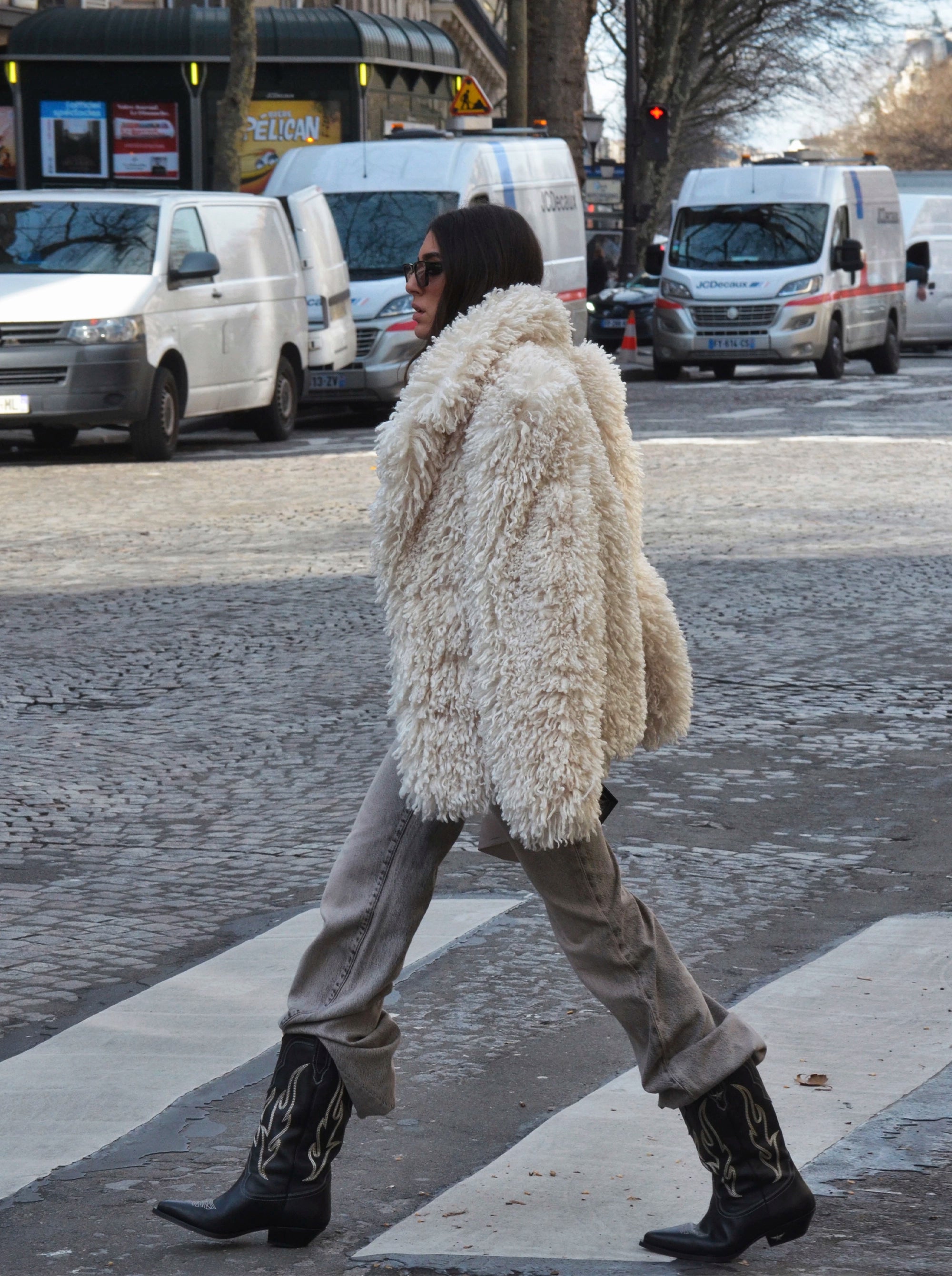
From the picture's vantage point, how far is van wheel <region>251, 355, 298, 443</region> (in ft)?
60.6

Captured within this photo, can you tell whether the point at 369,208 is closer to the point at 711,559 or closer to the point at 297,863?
the point at 711,559

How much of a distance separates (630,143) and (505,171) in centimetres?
1481

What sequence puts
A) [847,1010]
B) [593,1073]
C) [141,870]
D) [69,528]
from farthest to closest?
[69,528] < [141,870] < [847,1010] < [593,1073]

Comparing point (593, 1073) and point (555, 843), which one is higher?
point (555, 843)

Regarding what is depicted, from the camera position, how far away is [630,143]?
3706 cm

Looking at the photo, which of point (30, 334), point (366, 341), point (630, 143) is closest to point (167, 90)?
point (630, 143)

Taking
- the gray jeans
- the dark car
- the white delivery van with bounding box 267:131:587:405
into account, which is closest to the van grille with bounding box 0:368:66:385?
the white delivery van with bounding box 267:131:587:405

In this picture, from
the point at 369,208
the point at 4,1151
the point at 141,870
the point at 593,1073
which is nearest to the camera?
the point at 4,1151

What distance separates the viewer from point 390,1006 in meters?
4.48

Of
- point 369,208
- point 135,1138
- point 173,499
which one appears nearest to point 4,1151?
point 135,1138

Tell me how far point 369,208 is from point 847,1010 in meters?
17.9

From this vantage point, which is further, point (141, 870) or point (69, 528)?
point (69, 528)

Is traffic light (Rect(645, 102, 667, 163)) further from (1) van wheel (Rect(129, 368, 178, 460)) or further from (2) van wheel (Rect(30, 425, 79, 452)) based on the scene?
(1) van wheel (Rect(129, 368, 178, 460))

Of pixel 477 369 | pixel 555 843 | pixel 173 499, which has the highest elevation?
pixel 477 369
